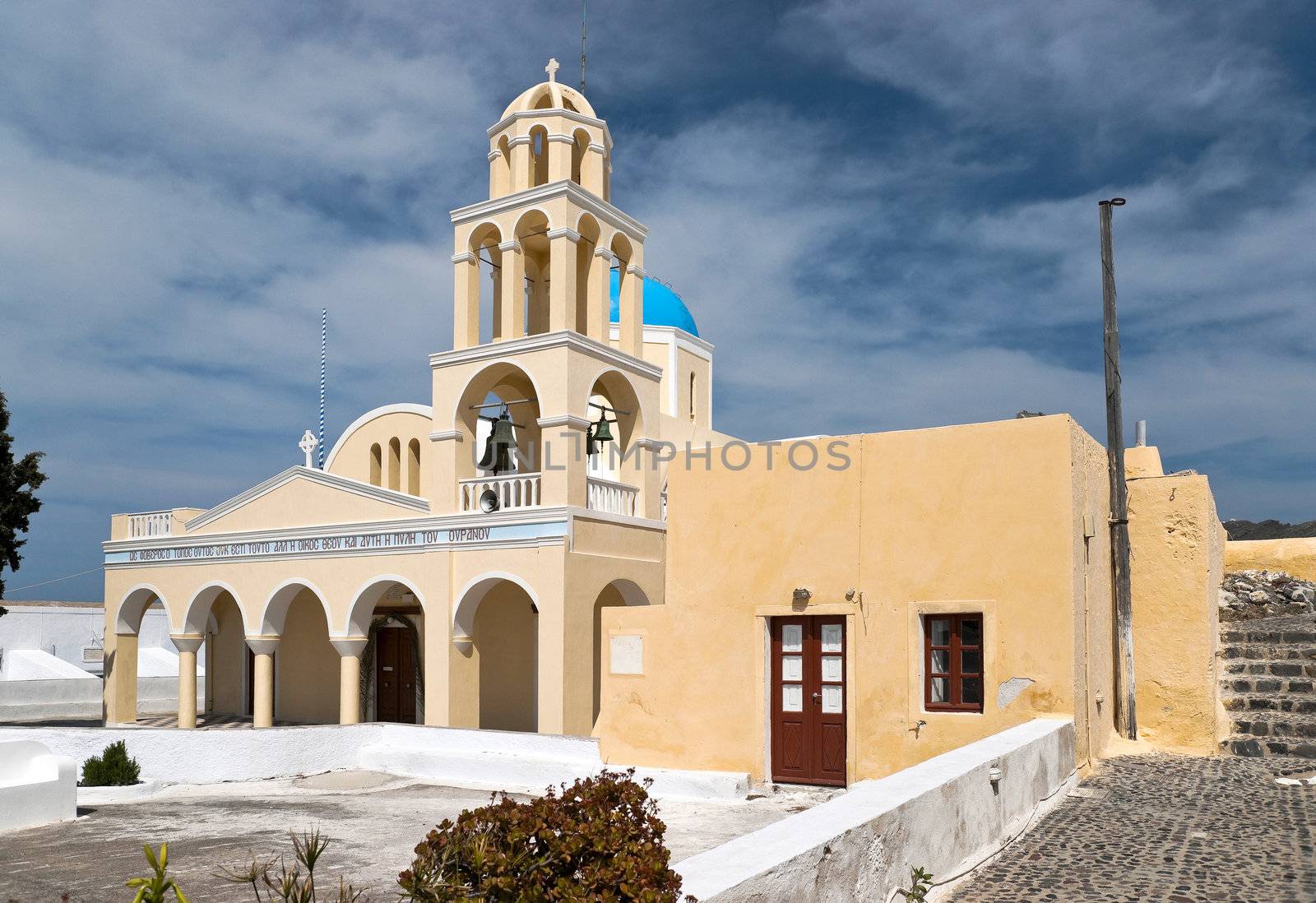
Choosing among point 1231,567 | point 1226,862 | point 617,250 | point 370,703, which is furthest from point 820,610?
point 370,703

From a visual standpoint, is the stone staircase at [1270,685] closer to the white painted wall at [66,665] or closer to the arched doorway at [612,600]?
the arched doorway at [612,600]

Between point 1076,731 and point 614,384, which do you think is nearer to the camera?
point 1076,731

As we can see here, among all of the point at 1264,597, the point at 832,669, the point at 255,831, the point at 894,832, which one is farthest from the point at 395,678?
the point at 894,832

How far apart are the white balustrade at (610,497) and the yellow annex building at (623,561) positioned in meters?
0.06

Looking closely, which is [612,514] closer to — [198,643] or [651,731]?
[651,731]

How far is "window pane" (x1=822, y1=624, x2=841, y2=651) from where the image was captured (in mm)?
11188

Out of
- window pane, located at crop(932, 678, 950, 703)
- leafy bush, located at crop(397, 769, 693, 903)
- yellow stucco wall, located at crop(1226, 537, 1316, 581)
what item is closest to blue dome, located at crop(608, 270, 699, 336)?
yellow stucco wall, located at crop(1226, 537, 1316, 581)

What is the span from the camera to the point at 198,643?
2106cm

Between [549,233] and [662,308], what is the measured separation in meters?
7.40

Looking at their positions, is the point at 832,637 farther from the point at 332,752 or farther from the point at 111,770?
the point at 111,770

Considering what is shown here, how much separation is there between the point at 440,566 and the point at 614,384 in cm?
394

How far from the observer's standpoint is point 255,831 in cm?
1091

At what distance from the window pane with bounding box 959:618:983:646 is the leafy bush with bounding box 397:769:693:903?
6.56 meters

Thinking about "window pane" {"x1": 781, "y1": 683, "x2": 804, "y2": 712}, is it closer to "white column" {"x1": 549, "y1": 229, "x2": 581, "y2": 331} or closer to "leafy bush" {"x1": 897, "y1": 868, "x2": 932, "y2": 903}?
"leafy bush" {"x1": 897, "y1": 868, "x2": 932, "y2": 903}
